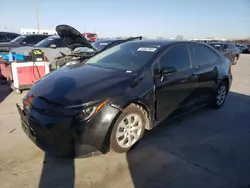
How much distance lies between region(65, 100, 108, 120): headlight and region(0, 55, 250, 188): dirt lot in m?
0.67

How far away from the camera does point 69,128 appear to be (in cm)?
254

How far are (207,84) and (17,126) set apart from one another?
11.9 feet

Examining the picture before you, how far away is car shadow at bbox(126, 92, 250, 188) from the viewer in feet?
8.48

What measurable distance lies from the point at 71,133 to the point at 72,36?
16.0 ft

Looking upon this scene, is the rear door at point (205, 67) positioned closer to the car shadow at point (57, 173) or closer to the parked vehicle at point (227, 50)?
the car shadow at point (57, 173)

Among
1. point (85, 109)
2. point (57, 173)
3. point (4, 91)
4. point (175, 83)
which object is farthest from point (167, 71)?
point (4, 91)

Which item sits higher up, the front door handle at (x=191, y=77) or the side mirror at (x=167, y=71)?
the side mirror at (x=167, y=71)

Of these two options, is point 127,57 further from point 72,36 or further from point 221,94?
point 72,36

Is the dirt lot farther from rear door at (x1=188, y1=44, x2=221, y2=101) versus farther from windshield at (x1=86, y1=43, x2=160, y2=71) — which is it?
windshield at (x1=86, y1=43, x2=160, y2=71)

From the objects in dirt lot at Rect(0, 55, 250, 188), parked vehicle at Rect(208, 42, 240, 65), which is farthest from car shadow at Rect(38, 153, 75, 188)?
parked vehicle at Rect(208, 42, 240, 65)

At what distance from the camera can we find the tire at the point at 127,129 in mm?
→ 2869

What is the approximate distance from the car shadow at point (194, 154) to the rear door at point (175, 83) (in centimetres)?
44

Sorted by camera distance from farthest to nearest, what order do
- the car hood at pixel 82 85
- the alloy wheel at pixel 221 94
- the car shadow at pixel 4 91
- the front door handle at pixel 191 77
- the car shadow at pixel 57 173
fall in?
the car shadow at pixel 4 91 < the alloy wheel at pixel 221 94 < the front door handle at pixel 191 77 < the car hood at pixel 82 85 < the car shadow at pixel 57 173

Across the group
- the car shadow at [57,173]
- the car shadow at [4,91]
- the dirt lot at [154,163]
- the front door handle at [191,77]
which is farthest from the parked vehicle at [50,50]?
the car shadow at [57,173]
